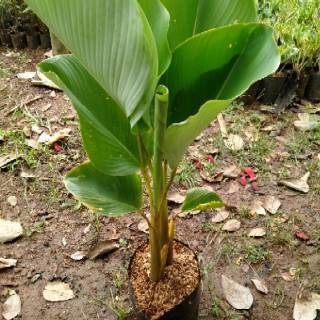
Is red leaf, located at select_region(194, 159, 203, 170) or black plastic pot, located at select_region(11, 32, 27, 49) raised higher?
black plastic pot, located at select_region(11, 32, 27, 49)

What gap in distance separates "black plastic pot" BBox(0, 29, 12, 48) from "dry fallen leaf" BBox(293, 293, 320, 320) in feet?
7.69

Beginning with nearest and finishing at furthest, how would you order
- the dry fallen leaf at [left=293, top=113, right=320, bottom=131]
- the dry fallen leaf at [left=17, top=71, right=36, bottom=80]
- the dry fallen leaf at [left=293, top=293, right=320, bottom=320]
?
the dry fallen leaf at [left=293, top=293, right=320, bottom=320], the dry fallen leaf at [left=293, top=113, right=320, bottom=131], the dry fallen leaf at [left=17, top=71, right=36, bottom=80]

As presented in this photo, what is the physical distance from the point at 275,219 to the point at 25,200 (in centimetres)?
102

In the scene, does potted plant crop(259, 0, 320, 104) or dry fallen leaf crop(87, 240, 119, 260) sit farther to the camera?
potted plant crop(259, 0, 320, 104)

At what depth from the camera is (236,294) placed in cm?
149

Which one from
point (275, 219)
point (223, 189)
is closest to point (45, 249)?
point (223, 189)

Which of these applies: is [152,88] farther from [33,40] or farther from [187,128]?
[33,40]

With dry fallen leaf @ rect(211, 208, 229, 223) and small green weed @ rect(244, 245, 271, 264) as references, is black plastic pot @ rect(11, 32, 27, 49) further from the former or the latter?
small green weed @ rect(244, 245, 271, 264)

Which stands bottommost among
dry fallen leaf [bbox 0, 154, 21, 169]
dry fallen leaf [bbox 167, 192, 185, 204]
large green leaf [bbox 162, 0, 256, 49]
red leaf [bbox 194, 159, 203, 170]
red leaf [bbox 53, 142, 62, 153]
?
dry fallen leaf [bbox 167, 192, 185, 204]

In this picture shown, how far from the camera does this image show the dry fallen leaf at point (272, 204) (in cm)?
179

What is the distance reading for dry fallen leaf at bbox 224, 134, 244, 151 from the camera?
205 cm

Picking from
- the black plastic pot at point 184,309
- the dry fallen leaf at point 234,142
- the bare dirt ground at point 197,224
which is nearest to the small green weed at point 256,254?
the bare dirt ground at point 197,224

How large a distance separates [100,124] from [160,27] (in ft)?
1.01

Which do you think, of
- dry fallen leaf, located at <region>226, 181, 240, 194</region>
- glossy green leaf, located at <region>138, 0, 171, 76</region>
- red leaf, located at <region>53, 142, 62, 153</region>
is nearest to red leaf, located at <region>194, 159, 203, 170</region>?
dry fallen leaf, located at <region>226, 181, 240, 194</region>
